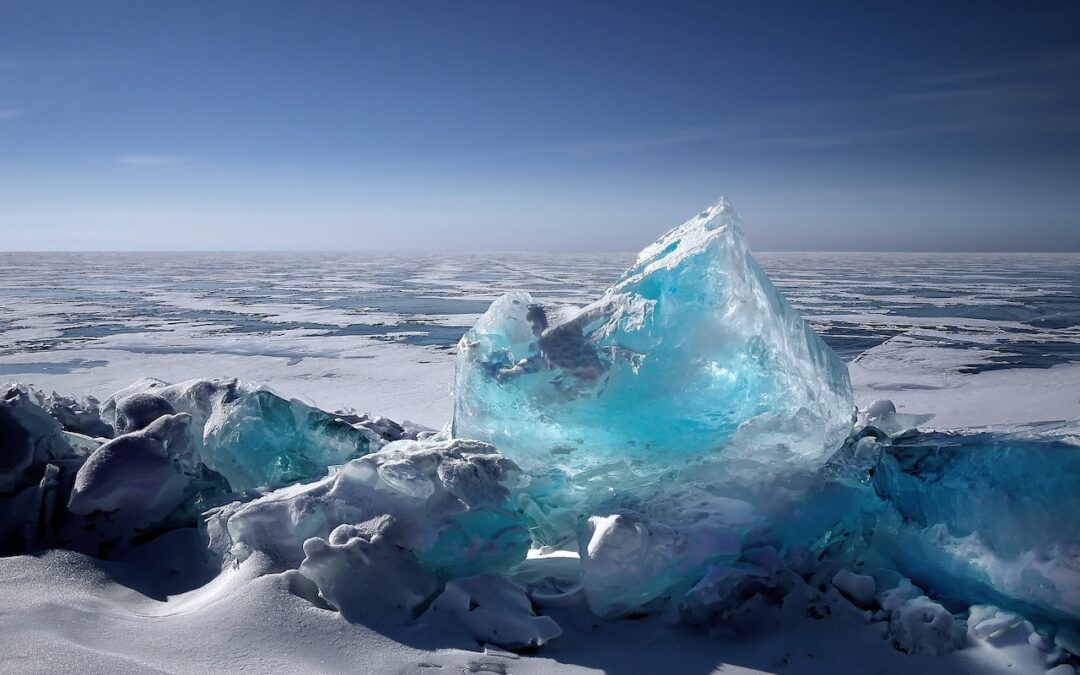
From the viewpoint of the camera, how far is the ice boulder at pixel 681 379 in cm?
259

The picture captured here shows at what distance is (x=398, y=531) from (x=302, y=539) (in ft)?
1.20

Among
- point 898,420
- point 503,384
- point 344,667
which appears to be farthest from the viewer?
point 898,420

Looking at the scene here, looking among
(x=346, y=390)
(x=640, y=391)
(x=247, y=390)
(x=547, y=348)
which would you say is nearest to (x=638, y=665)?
(x=640, y=391)

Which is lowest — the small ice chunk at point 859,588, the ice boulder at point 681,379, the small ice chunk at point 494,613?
the small ice chunk at point 494,613

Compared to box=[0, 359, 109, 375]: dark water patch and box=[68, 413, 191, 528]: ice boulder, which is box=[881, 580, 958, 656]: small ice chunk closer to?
box=[68, 413, 191, 528]: ice boulder

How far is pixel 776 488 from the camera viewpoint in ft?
8.03

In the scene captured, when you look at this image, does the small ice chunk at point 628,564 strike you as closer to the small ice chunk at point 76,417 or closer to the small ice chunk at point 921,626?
the small ice chunk at point 921,626

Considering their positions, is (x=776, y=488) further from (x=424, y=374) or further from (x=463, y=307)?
(x=463, y=307)

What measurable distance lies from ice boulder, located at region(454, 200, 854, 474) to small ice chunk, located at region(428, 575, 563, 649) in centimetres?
71

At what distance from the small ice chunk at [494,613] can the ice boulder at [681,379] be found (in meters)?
0.71

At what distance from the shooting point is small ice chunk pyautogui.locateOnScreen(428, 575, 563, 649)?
74.9 inches

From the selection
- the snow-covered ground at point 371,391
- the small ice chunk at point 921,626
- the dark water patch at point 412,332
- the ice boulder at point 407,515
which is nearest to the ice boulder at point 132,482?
the snow-covered ground at point 371,391

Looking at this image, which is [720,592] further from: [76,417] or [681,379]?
[76,417]

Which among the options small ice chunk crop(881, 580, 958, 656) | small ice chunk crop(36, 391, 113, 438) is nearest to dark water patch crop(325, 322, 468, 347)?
small ice chunk crop(36, 391, 113, 438)
